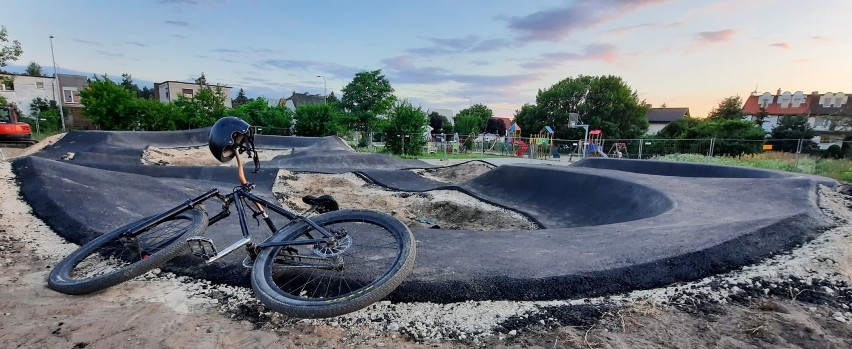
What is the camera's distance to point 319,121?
34688mm

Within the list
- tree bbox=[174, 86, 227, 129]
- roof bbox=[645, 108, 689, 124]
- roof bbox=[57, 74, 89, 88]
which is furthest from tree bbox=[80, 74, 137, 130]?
roof bbox=[645, 108, 689, 124]

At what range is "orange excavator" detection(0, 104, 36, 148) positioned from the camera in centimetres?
2166

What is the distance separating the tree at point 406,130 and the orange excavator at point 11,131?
22469 millimetres

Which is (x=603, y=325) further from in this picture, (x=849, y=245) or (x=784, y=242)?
(x=849, y=245)

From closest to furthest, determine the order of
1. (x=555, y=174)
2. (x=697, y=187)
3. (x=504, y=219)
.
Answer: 1. (x=697, y=187)
2. (x=504, y=219)
3. (x=555, y=174)

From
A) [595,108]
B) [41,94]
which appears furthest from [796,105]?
[41,94]

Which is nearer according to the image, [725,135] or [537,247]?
[537,247]

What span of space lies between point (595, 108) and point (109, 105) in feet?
168

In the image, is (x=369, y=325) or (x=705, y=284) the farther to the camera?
(x=705, y=284)

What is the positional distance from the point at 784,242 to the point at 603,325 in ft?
9.64

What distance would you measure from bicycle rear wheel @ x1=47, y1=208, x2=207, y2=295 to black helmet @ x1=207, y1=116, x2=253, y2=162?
788mm

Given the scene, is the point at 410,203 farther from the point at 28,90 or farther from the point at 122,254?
the point at 28,90

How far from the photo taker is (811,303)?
9.63 feet

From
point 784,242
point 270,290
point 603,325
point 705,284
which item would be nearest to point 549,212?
point 784,242
